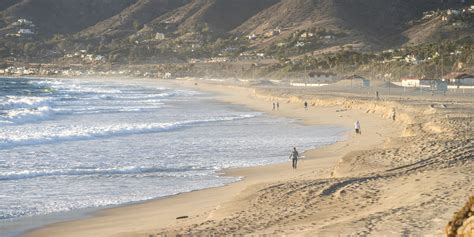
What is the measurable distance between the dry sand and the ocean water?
1077mm

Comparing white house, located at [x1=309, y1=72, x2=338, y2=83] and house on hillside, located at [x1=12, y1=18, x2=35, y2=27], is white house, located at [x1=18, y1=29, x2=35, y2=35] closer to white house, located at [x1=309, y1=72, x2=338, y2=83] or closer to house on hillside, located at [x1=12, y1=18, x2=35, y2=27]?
house on hillside, located at [x1=12, y1=18, x2=35, y2=27]

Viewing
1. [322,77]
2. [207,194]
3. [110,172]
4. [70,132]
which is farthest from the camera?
[322,77]

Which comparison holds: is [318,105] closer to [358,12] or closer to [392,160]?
[392,160]

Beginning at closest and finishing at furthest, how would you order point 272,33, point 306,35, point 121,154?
point 121,154 < point 306,35 < point 272,33

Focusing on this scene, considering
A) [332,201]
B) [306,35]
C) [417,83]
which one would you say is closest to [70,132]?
[332,201]

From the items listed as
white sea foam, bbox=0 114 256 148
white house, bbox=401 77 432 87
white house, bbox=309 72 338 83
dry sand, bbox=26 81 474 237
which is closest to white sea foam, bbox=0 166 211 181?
dry sand, bbox=26 81 474 237

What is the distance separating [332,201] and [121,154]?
37.0 feet

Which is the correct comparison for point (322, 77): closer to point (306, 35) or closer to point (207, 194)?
point (306, 35)

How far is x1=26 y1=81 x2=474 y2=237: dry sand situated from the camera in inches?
372

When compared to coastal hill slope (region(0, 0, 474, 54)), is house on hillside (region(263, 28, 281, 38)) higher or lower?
lower

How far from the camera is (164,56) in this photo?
152125 millimetres

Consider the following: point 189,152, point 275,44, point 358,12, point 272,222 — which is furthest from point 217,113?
A: point 358,12

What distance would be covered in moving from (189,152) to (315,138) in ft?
19.4

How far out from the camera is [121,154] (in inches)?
851
